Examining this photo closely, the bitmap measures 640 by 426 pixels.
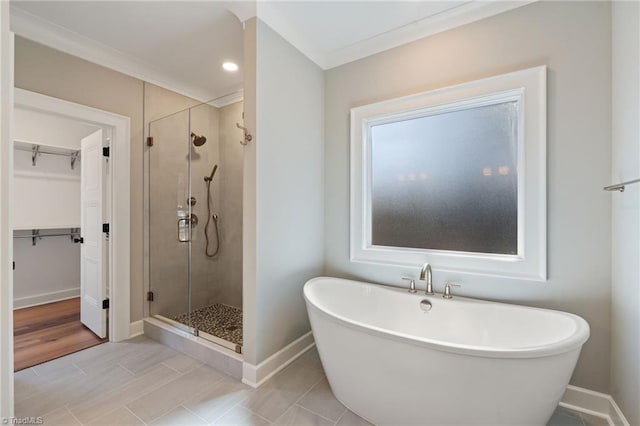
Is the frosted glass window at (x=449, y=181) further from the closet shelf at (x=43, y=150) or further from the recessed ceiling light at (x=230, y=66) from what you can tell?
the closet shelf at (x=43, y=150)

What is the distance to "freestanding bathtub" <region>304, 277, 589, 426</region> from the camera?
1166 mm

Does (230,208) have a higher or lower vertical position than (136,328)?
higher

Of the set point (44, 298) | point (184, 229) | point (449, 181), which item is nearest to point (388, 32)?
point (449, 181)

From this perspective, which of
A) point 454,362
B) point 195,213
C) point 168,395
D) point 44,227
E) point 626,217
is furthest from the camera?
point 44,227

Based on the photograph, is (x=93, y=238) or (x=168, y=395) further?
(x=93, y=238)

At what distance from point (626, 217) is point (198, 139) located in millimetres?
3335

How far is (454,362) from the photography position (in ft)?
3.94

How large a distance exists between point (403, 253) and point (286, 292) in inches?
38.9

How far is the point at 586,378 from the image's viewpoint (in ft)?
5.26

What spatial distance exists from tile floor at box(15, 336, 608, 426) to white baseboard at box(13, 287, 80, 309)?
1.92m

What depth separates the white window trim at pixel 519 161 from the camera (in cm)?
169

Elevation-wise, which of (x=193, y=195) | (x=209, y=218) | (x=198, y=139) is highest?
(x=198, y=139)

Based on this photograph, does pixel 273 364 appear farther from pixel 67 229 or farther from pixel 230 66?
pixel 67 229

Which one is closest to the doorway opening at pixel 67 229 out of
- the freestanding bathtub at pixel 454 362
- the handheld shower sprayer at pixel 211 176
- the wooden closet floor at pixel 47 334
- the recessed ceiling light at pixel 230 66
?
the wooden closet floor at pixel 47 334
